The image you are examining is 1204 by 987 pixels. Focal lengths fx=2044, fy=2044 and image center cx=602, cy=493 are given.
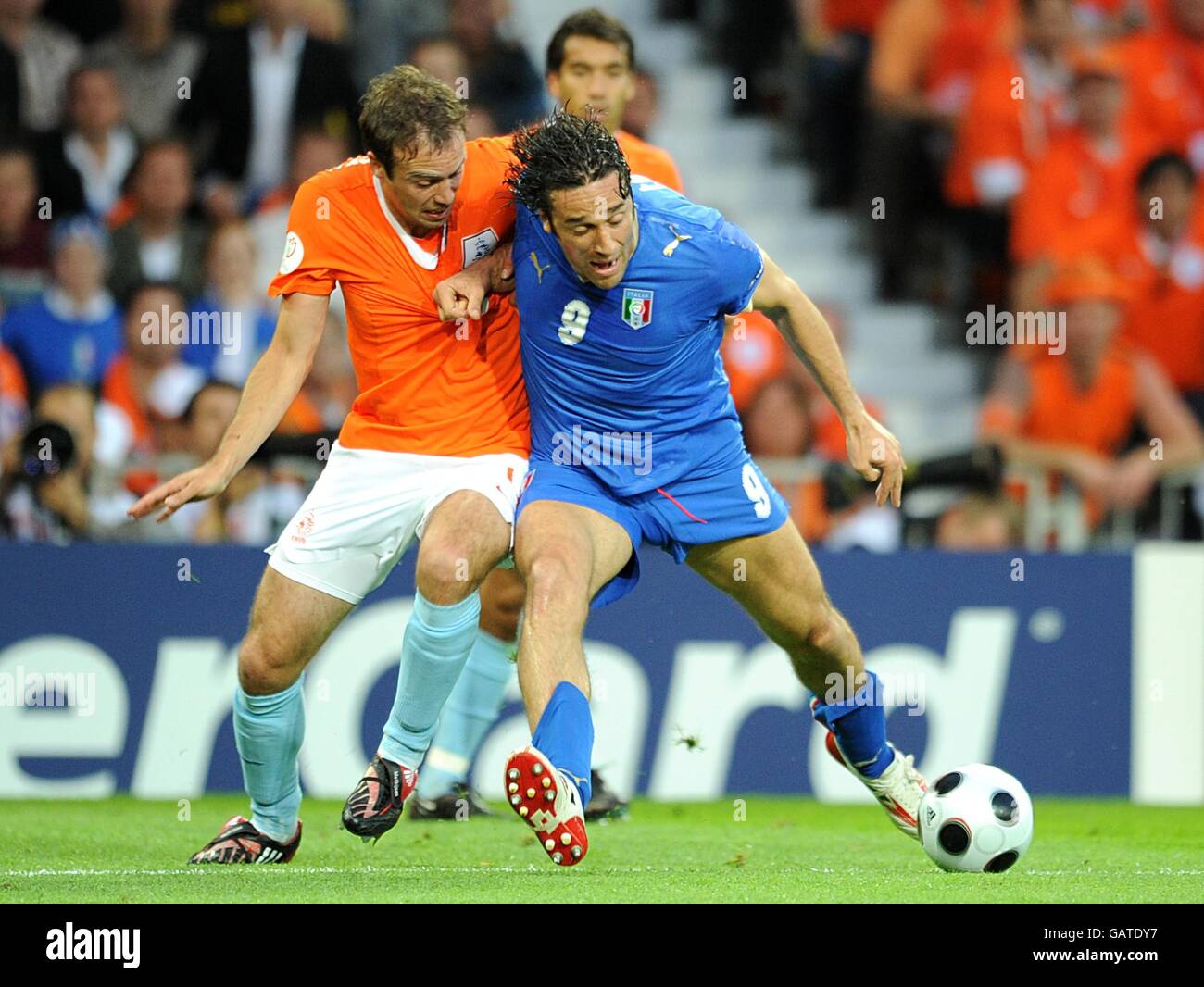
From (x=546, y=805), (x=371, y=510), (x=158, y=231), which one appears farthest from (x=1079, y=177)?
(x=546, y=805)

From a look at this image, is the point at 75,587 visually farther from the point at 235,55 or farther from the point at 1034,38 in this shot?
the point at 1034,38

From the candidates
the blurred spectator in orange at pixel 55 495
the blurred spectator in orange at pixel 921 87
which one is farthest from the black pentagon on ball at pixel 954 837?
the blurred spectator in orange at pixel 921 87

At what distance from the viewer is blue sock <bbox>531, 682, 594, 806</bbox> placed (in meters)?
5.50

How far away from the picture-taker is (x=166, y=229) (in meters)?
11.5

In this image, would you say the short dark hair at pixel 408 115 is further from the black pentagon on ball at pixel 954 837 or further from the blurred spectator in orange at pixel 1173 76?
the blurred spectator in orange at pixel 1173 76

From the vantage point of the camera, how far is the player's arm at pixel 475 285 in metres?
6.14

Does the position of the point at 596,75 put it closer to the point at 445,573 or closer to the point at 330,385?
the point at 445,573

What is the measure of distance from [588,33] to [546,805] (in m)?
3.80

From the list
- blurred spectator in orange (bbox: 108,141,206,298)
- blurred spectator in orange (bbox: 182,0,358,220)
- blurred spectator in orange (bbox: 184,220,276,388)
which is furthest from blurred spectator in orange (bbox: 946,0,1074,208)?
blurred spectator in orange (bbox: 108,141,206,298)

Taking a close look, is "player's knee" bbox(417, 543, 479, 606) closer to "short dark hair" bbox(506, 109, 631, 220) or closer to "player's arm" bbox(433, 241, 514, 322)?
"player's arm" bbox(433, 241, 514, 322)

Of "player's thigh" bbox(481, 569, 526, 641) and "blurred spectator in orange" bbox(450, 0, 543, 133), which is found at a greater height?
"blurred spectator in orange" bbox(450, 0, 543, 133)

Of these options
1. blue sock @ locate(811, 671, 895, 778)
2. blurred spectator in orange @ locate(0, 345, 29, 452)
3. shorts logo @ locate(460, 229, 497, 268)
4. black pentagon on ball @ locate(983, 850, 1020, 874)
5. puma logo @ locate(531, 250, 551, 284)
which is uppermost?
shorts logo @ locate(460, 229, 497, 268)

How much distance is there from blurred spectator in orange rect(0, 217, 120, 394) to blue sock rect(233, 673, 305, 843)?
187 inches

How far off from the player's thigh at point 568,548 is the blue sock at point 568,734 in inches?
12.4
